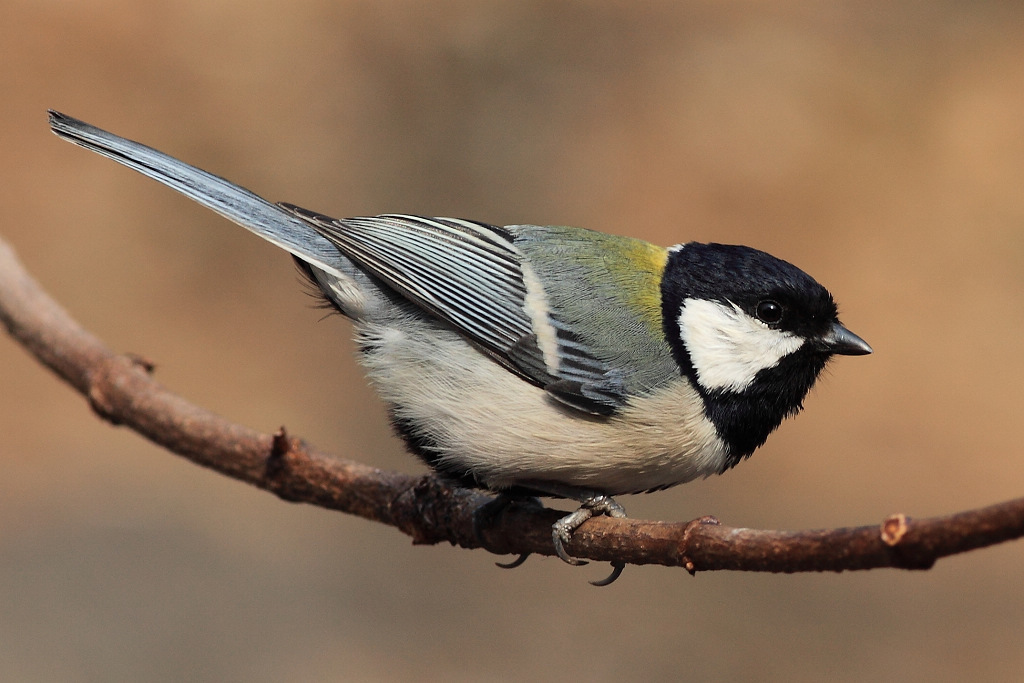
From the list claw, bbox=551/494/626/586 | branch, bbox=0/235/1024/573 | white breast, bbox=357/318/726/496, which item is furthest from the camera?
white breast, bbox=357/318/726/496

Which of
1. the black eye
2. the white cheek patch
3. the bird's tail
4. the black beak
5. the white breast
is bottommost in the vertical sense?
the white breast

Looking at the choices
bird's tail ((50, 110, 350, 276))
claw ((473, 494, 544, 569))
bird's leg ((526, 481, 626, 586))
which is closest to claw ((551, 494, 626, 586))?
bird's leg ((526, 481, 626, 586))

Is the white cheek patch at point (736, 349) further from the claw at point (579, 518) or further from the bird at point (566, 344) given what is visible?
the claw at point (579, 518)

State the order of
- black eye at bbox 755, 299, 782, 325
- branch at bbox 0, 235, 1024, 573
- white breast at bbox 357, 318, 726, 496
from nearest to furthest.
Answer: branch at bbox 0, 235, 1024, 573
white breast at bbox 357, 318, 726, 496
black eye at bbox 755, 299, 782, 325

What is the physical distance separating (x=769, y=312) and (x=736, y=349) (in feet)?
0.42

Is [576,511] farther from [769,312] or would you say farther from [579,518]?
[769,312]

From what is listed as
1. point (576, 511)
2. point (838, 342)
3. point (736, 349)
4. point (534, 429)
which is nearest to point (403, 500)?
point (534, 429)

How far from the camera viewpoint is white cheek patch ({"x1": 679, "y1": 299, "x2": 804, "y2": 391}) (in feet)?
8.36

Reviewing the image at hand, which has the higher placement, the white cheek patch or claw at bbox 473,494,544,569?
the white cheek patch

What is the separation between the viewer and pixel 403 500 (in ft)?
8.77

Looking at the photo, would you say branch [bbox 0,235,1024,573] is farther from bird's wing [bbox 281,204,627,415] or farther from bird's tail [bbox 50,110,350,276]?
bird's tail [bbox 50,110,350,276]

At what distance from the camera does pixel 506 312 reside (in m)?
2.69

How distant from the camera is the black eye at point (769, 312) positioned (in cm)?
254

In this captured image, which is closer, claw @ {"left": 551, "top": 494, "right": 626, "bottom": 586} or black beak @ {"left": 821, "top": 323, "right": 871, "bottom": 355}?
claw @ {"left": 551, "top": 494, "right": 626, "bottom": 586}
